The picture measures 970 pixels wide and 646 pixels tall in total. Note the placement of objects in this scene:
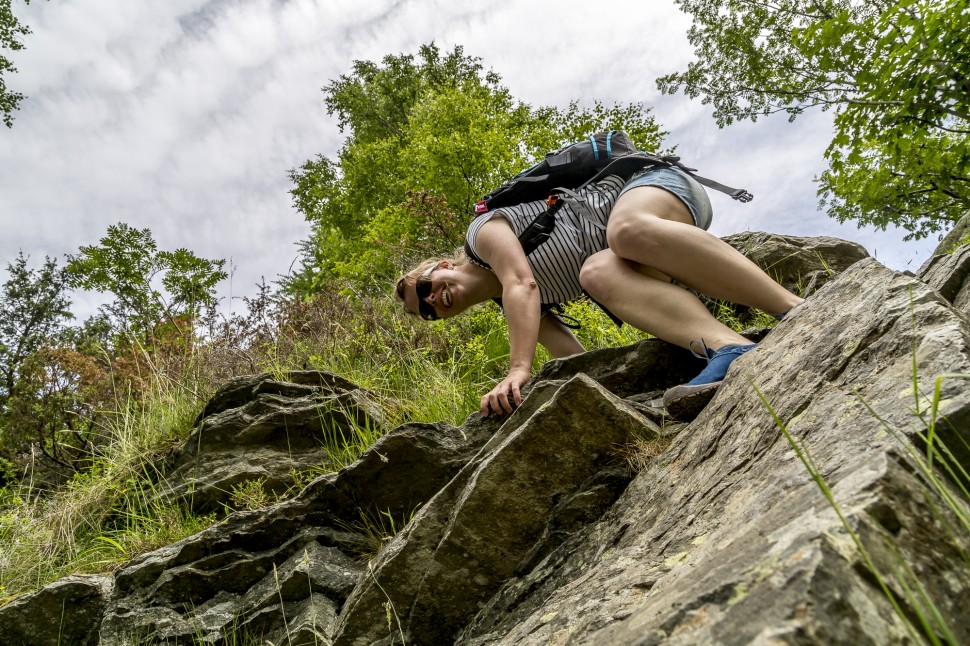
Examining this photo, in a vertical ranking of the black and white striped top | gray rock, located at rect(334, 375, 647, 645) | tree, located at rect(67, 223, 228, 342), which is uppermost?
tree, located at rect(67, 223, 228, 342)

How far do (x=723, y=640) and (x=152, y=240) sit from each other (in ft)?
30.3

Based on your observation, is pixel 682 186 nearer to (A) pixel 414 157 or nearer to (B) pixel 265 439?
(B) pixel 265 439

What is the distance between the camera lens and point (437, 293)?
3.56 meters

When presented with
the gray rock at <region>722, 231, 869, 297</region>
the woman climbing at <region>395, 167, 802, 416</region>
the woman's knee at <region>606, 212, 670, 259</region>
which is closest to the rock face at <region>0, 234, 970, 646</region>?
the woman climbing at <region>395, 167, 802, 416</region>

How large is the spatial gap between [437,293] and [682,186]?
152 centimetres

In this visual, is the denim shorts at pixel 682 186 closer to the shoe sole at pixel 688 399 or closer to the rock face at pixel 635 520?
the rock face at pixel 635 520

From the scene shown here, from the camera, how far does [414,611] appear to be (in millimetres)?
2121

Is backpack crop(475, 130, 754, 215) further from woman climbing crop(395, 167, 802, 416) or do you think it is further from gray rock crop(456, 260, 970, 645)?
gray rock crop(456, 260, 970, 645)

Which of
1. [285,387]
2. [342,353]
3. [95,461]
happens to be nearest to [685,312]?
[285,387]

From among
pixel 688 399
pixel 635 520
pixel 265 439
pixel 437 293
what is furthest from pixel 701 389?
pixel 265 439

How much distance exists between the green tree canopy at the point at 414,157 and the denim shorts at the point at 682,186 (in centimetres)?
427

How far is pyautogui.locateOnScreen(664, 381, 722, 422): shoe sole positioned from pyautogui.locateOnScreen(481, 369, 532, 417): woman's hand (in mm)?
751

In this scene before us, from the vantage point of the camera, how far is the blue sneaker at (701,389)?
7.25ft

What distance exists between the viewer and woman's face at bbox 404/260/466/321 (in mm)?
3494
